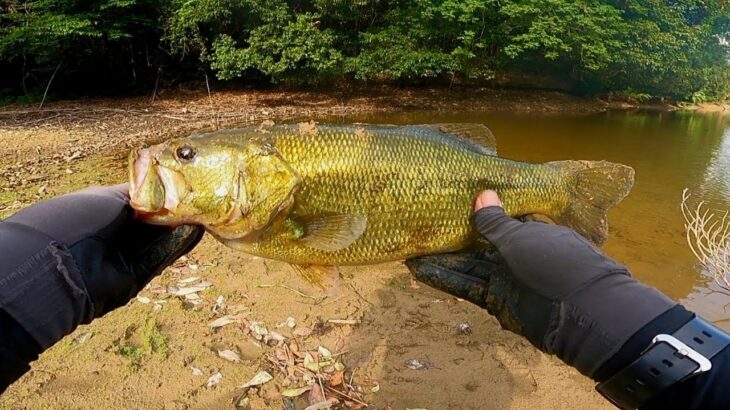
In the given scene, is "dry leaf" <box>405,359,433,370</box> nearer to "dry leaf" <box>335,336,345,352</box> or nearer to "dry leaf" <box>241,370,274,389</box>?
"dry leaf" <box>335,336,345,352</box>

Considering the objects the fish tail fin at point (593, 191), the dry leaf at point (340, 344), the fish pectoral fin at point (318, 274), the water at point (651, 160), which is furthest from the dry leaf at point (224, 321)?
the water at point (651, 160)

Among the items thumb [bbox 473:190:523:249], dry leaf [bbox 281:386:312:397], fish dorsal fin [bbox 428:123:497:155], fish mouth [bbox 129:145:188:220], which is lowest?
dry leaf [bbox 281:386:312:397]

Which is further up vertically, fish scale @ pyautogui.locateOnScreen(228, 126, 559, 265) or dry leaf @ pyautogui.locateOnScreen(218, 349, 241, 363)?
fish scale @ pyautogui.locateOnScreen(228, 126, 559, 265)

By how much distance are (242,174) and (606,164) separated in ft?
7.83

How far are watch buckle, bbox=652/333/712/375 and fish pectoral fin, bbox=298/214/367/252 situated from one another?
1510 millimetres

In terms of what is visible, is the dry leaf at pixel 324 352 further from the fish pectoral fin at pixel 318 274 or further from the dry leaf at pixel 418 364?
the fish pectoral fin at pixel 318 274

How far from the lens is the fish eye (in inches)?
99.6

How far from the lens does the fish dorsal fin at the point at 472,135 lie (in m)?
Result: 3.15

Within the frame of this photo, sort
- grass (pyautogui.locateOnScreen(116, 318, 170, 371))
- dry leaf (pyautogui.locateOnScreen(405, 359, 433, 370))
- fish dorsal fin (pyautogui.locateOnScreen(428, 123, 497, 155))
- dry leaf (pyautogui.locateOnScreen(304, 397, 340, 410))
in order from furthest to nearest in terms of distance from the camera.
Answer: dry leaf (pyautogui.locateOnScreen(405, 359, 433, 370))
grass (pyautogui.locateOnScreen(116, 318, 170, 371))
dry leaf (pyautogui.locateOnScreen(304, 397, 340, 410))
fish dorsal fin (pyautogui.locateOnScreen(428, 123, 497, 155))

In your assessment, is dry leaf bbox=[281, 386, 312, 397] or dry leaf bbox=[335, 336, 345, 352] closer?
dry leaf bbox=[281, 386, 312, 397]

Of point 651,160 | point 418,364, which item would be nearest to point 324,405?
point 418,364

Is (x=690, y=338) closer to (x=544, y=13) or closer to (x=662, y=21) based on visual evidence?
(x=544, y=13)

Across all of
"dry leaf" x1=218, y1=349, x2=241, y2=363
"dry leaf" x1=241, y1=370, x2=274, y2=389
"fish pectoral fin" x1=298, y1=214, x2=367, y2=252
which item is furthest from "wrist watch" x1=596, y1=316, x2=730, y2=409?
"dry leaf" x1=218, y1=349, x2=241, y2=363

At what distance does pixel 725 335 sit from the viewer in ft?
5.36
